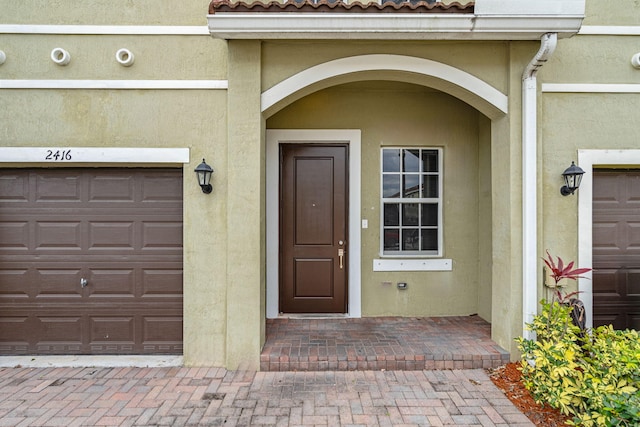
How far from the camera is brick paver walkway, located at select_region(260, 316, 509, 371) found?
146 inches

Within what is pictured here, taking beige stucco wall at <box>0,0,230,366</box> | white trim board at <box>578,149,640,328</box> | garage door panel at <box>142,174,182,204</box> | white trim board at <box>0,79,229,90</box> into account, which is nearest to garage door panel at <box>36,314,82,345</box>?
beige stucco wall at <box>0,0,230,366</box>

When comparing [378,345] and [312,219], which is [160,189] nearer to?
[312,219]

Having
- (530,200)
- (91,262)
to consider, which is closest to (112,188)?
(91,262)

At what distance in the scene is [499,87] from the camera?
3855mm

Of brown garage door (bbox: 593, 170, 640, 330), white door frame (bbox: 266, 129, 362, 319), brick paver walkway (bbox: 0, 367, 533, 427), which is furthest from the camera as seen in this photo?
white door frame (bbox: 266, 129, 362, 319)

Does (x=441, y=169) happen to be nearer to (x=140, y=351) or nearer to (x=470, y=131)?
(x=470, y=131)

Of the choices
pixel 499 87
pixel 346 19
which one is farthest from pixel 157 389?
pixel 499 87

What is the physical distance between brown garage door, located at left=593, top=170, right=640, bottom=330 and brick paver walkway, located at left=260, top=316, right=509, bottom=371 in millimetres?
1410

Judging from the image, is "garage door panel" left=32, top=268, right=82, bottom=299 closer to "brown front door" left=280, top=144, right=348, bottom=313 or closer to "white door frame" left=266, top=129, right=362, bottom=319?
"white door frame" left=266, top=129, right=362, bottom=319

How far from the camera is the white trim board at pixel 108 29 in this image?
3797 mm

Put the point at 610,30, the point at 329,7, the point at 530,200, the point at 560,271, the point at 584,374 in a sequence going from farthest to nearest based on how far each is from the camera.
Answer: the point at 610,30, the point at 530,200, the point at 560,271, the point at 329,7, the point at 584,374

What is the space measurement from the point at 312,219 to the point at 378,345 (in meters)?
1.98

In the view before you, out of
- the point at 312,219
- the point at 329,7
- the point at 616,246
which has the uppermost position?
the point at 329,7

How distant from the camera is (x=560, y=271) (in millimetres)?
3480
